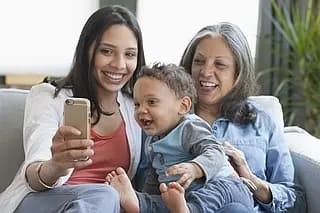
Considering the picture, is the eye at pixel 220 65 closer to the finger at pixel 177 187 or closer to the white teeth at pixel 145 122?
the white teeth at pixel 145 122

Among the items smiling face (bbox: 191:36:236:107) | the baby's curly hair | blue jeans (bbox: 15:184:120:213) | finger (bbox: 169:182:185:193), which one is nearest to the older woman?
smiling face (bbox: 191:36:236:107)

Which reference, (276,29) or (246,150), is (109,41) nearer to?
(246,150)

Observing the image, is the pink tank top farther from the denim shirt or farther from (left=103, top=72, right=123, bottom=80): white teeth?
the denim shirt

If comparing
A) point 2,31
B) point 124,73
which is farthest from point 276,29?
point 124,73

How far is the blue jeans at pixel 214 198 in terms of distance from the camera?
192 cm

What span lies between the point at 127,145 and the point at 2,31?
5.57ft

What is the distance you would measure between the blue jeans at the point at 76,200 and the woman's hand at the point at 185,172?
0.18m

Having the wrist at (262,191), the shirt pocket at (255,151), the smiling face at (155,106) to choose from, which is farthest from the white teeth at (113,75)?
the wrist at (262,191)

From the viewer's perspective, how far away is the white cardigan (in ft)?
6.40

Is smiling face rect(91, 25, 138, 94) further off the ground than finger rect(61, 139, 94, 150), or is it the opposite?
smiling face rect(91, 25, 138, 94)

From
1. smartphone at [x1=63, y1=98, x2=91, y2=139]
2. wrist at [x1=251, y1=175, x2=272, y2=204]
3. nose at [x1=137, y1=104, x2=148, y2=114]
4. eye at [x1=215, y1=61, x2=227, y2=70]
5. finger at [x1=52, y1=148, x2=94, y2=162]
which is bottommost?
wrist at [x1=251, y1=175, x2=272, y2=204]

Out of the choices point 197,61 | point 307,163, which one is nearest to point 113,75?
point 197,61

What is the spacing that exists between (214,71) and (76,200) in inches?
29.7

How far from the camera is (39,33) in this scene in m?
3.68
